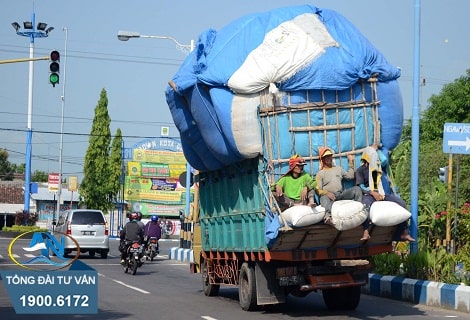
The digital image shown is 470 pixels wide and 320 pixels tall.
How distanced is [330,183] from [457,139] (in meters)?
4.91

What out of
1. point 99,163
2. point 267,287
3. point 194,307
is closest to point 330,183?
point 267,287

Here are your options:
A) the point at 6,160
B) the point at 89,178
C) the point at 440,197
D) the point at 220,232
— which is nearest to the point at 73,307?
the point at 220,232

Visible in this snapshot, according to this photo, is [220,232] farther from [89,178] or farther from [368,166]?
[89,178]

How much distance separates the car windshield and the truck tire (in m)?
18.1

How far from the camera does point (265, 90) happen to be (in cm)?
1405

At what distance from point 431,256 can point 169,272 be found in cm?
1099

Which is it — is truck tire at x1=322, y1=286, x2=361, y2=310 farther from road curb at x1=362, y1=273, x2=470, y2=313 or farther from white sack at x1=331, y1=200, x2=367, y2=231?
white sack at x1=331, y1=200, x2=367, y2=231

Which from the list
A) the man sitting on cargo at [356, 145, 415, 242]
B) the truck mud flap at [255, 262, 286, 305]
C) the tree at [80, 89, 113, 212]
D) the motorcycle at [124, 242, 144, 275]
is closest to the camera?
the man sitting on cargo at [356, 145, 415, 242]

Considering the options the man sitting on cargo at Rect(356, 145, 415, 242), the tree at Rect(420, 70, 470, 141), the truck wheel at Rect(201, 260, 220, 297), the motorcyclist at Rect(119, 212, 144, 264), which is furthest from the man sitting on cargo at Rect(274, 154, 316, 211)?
the tree at Rect(420, 70, 470, 141)

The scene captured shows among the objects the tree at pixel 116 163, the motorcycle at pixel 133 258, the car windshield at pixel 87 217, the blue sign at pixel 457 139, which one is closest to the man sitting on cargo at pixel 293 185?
the blue sign at pixel 457 139

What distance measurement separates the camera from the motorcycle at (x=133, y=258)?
24812mm

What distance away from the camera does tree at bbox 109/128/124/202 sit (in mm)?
69812

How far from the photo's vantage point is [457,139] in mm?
17656

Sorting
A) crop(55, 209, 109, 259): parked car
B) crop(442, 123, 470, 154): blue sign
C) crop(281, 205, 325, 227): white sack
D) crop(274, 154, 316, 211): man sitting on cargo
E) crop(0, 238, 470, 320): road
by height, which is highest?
crop(442, 123, 470, 154): blue sign
